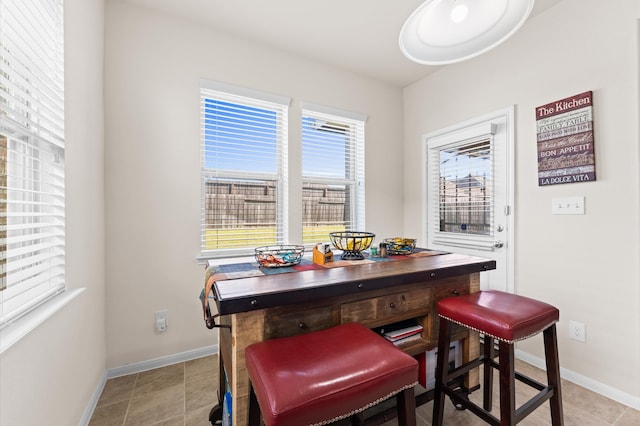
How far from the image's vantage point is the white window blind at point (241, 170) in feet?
8.07

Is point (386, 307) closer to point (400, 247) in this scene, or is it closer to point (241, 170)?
point (400, 247)

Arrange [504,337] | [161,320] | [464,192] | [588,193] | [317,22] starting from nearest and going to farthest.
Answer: [504,337] < [588,193] < [161,320] < [317,22] < [464,192]

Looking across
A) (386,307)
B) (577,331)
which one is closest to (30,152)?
(386,307)

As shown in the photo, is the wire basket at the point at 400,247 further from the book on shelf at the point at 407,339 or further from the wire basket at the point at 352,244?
the book on shelf at the point at 407,339

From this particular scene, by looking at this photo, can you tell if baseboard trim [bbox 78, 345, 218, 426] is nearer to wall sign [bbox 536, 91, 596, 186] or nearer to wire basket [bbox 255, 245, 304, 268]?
wire basket [bbox 255, 245, 304, 268]

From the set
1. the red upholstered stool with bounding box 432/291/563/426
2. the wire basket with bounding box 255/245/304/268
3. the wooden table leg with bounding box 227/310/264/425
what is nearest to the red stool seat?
the red upholstered stool with bounding box 432/291/563/426

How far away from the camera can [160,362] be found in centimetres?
220

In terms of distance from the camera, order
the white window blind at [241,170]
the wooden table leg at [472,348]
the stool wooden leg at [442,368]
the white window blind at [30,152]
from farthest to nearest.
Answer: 1. the white window blind at [241,170]
2. the wooden table leg at [472,348]
3. the stool wooden leg at [442,368]
4. the white window blind at [30,152]

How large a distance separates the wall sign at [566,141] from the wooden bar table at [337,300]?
1102mm

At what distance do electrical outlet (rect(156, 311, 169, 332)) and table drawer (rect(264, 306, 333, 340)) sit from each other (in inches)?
61.3

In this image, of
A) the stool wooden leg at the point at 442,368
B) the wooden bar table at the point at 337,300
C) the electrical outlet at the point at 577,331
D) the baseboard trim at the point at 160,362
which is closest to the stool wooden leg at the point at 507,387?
the stool wooden leg at the point at 442,368

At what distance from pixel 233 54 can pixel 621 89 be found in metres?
2.99

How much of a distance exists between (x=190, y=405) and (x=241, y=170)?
1.86 m

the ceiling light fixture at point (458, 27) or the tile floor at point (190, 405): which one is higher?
the ceiling light fixture at point (458, 27)
